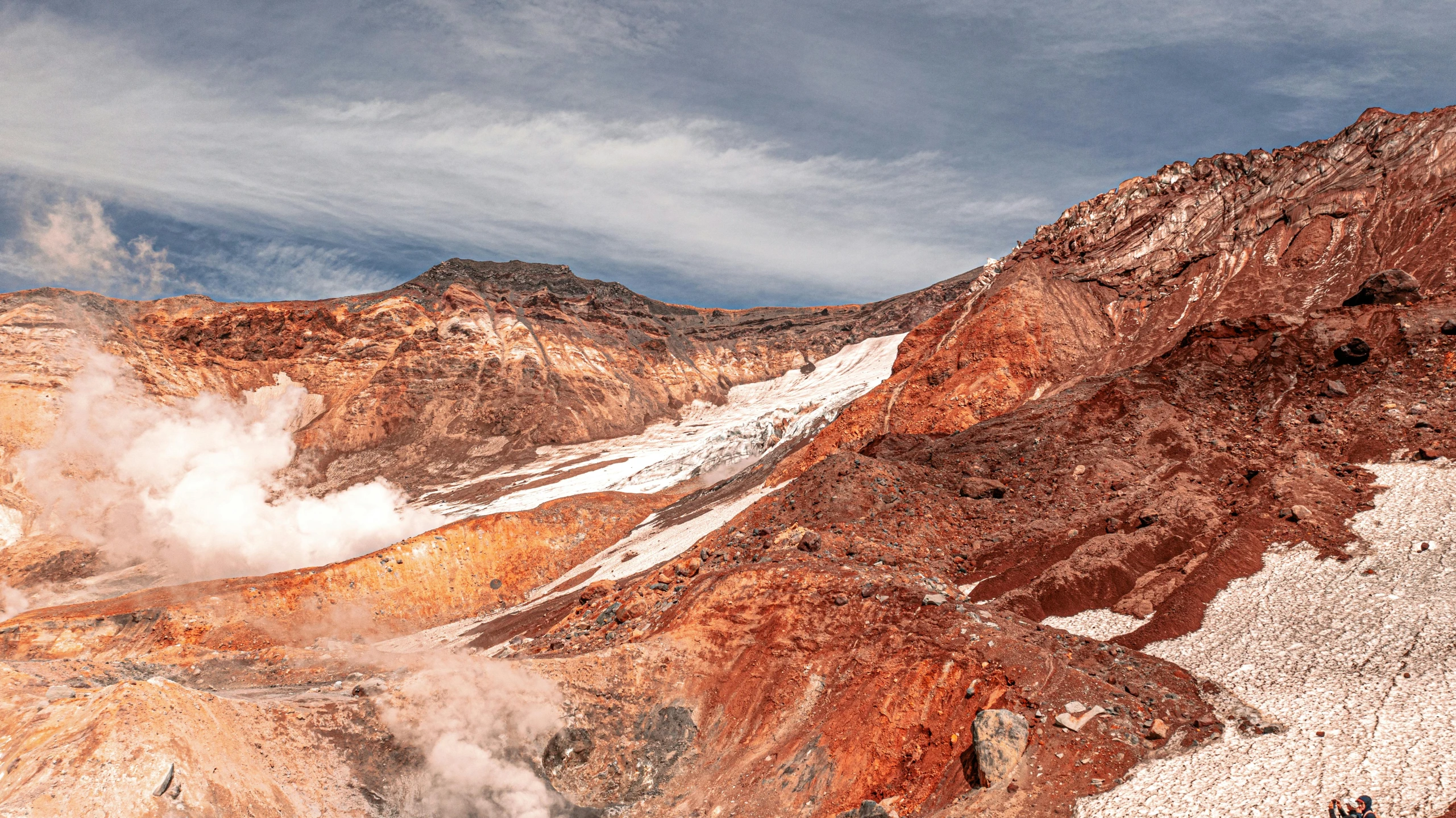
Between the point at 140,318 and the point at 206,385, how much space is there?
11920 millimetres

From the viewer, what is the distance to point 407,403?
285 ft

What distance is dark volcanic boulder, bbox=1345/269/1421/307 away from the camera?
26.7 metres

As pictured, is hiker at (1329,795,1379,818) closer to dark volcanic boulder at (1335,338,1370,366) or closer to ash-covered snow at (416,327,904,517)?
dark volcanic boulder at (1335,338,1370,366)

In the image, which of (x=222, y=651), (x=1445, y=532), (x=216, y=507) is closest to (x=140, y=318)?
(x=216, y=507)

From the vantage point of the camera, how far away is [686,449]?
70.9 m

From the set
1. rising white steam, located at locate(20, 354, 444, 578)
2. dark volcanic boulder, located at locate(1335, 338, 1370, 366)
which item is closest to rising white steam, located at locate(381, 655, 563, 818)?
dark volcanic boulder, located at locate(1335, 338, 1370, 366)

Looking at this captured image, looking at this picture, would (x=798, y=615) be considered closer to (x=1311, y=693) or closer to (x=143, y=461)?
(x=1311, y=693)

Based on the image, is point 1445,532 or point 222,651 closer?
point 1445,532

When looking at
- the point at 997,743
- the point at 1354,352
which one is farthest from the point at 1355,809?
the point at 1354,352

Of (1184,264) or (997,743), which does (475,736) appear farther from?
(1184,264)

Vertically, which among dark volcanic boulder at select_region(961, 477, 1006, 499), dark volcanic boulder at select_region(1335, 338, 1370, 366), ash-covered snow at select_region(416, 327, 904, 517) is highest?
dark volcanic boulder at select_region(1335, 338, 1370, 366)

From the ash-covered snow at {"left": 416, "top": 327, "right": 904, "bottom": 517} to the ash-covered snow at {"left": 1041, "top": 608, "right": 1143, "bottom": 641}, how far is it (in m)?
43.3

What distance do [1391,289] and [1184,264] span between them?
15229 millimetres

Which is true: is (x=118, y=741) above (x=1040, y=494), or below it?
below
